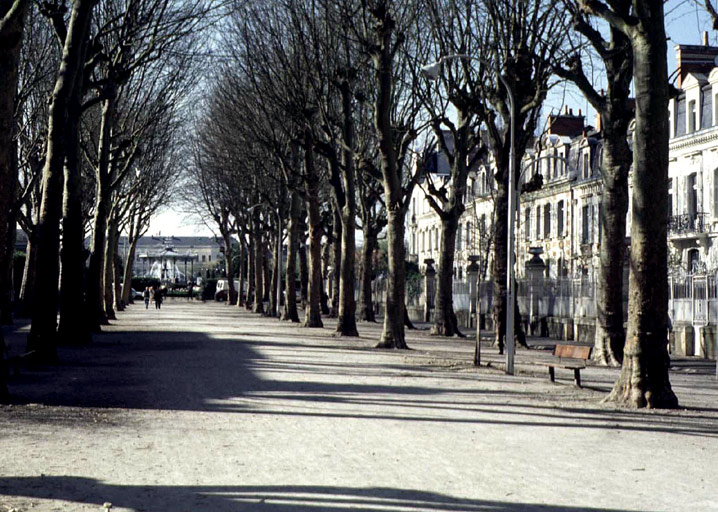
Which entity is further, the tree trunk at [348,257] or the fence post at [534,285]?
the fence post at [534,285]

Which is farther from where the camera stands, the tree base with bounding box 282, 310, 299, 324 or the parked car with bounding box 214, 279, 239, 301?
the parked car with bounding box 214, 279, 239, 301

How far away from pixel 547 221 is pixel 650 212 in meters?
51.1

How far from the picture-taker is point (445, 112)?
34312 mm

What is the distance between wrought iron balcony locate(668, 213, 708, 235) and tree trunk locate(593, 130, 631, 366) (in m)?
24.8

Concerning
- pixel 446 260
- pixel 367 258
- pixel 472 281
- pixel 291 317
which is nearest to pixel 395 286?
pixel 446 260

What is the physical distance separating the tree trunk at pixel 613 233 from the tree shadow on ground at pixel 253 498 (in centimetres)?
1569

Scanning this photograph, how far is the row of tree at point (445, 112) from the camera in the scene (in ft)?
50.0

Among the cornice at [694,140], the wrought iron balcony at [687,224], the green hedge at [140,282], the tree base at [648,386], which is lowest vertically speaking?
the tree base at [648,386]

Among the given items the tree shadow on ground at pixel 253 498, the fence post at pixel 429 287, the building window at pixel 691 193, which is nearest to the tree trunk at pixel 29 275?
the fence post at pixel 429 287

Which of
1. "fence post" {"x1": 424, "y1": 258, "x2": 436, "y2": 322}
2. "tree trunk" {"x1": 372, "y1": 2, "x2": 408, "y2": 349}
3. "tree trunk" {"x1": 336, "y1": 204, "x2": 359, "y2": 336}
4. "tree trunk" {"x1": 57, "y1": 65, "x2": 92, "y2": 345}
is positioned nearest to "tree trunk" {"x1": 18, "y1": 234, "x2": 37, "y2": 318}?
"tree trunk" {"x1": 336, "y1": 204, "x2": 359, "y2": 336}

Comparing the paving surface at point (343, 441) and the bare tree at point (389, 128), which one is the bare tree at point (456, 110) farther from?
the paving surface at point (343, 441)

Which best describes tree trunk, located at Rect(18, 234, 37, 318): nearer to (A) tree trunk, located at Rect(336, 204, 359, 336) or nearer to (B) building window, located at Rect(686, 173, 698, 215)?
(A) tree trunk, located at Rect(336, 204, 359, 336)

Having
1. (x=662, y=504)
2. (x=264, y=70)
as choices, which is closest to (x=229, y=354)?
(x=264, y=70)

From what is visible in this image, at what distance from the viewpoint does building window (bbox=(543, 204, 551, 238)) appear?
65.2 metres
